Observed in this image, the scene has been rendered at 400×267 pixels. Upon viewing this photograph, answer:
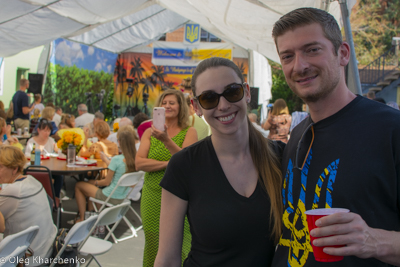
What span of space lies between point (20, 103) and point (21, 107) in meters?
0.13

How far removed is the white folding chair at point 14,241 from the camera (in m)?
2.43

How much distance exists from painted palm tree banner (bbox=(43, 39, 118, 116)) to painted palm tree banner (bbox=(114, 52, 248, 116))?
625 mm

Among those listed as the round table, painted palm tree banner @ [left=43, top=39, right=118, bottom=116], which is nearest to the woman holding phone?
the round table

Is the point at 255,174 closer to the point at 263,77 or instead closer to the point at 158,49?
the point at 263,77

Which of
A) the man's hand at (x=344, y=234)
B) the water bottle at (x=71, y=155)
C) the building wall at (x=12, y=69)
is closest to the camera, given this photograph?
the man's hand at (x=344, y=234)

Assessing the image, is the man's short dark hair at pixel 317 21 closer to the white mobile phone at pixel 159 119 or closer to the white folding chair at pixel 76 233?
the white mobile phone at pixel 159 119

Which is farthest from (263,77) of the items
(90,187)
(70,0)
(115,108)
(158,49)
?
(90,187)

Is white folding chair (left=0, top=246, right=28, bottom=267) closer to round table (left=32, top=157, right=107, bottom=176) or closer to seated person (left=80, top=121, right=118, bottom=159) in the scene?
round table (left=32, top=157, right=107, bottom=176)

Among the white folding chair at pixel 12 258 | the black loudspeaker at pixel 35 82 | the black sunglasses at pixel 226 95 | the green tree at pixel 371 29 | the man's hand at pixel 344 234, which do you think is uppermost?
the green tree at pixel 371 29

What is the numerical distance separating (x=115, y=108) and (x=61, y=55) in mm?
5094

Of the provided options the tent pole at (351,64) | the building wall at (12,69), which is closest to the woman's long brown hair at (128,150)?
the tent pole at (351,64)

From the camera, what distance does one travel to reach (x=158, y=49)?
16141 mm

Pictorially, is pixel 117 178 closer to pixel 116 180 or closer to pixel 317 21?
pixel 116 180

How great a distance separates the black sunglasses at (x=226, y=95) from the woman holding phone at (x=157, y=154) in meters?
1.27
